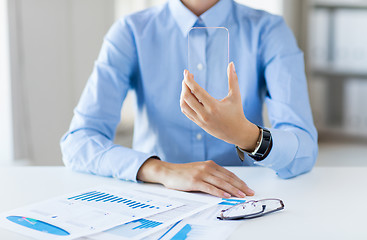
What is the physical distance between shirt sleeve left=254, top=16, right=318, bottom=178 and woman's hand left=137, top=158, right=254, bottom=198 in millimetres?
123

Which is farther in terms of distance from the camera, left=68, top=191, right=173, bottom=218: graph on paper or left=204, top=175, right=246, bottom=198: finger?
left=204, top=175, right=246, bottom=198: finger

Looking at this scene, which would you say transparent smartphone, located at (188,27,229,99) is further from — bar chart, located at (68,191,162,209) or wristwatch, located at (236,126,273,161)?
bar chart, located at (68,191,162,209)

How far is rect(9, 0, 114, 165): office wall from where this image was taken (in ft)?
7.00

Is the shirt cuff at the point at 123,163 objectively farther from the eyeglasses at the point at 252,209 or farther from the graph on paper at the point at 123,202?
the eyeglasses at the point at 252,209

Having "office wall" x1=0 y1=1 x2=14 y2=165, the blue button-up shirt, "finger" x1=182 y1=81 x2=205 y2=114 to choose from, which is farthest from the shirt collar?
"office wall" x1=0 y1=1 x2=14 y2=165

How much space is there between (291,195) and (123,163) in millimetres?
398

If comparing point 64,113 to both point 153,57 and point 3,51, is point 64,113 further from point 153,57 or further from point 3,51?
point 153,57

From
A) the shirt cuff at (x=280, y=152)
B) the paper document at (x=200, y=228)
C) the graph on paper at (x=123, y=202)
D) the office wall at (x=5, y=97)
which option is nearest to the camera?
the paper document at (x=200, y=228)

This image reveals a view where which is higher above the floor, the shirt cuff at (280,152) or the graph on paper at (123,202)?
the shirt cuff at (280,152)

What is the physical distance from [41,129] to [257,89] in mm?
1298

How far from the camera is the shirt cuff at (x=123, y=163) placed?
105 cm

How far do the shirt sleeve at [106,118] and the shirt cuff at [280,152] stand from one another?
297mm

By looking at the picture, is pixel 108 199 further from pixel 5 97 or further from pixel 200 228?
pixel 5 97

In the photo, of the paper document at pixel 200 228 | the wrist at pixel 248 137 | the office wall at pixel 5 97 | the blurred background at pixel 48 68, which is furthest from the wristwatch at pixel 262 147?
the office wall at pixel 5 97
